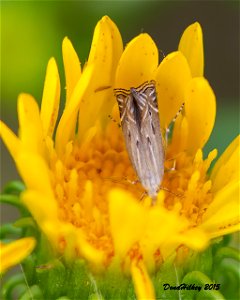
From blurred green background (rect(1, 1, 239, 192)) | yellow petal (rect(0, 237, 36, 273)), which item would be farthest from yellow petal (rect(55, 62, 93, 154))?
blurred green background (rect(1, 1, 239, 192))

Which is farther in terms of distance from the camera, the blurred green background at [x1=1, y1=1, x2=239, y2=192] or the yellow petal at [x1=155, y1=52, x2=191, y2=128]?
the blurred green background at [x1=1, y1=1, x2=239, y2=192]

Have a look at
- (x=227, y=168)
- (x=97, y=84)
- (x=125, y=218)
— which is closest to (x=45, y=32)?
(x=97, y=84)

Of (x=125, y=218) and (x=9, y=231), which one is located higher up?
(x=9, y=231)

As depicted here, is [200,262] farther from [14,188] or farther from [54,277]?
[14,188]

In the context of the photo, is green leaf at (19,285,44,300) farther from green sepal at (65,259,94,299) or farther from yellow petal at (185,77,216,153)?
yellow petal at (185,77,216,153)

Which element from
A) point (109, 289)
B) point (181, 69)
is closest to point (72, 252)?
point (109, 289)

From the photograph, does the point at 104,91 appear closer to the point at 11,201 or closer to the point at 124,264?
the point at 11,201

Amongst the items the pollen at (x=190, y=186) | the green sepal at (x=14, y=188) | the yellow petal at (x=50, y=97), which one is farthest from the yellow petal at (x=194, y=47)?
the green sepal at (x=14, y=188)
